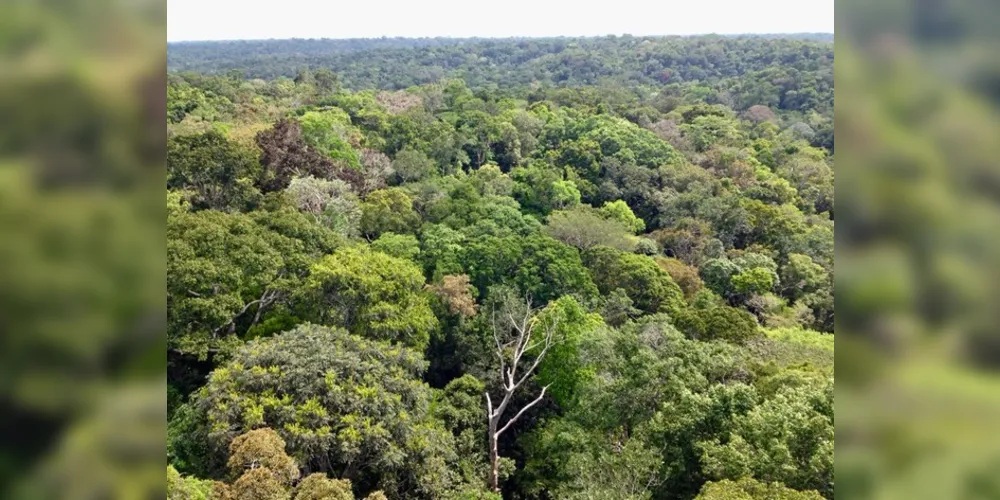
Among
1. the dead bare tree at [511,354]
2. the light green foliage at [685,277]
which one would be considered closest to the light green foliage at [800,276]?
the light green foliage at [685,277]

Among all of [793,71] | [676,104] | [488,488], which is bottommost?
[488,488]

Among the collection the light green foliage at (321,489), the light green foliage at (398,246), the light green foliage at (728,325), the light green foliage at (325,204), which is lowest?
the light green foliage at (321,489)

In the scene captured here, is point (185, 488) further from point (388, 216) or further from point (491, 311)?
point (388, 216)

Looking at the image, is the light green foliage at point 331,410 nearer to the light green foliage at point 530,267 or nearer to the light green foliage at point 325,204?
the light green foliage at point 530,267

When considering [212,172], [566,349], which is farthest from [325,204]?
[566,349]

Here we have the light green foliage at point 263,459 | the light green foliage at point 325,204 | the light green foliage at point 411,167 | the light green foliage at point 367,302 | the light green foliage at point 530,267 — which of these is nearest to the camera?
the light green foliage at point 263,459

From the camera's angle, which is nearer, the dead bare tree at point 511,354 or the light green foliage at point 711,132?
the dead bare tree at point 511,354

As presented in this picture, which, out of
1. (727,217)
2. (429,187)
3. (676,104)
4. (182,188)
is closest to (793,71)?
(676,104)
